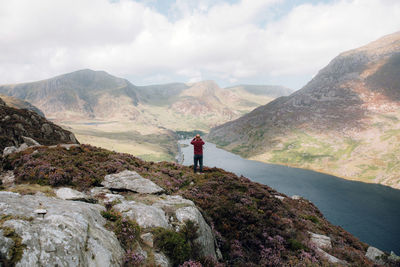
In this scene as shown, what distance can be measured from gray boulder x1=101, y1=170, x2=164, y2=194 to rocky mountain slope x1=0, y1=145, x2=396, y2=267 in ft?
0.24

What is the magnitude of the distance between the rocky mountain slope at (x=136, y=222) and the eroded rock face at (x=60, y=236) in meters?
0.02

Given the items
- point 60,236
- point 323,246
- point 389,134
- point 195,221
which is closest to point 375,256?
point 323,246

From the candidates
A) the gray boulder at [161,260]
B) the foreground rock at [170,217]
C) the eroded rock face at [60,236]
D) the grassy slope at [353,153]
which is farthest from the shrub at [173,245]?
the grassy slope at [353,153]

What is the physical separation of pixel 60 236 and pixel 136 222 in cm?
339

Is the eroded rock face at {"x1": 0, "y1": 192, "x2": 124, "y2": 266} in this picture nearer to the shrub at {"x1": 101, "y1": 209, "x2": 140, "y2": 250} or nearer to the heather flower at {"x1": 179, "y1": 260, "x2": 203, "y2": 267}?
the shrub at {"x1": 101, "y1": 209, "x2": 140, "y2": 250}

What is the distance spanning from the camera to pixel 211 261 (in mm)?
8961

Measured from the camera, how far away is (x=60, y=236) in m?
5.66

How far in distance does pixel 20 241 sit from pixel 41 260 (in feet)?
2.36

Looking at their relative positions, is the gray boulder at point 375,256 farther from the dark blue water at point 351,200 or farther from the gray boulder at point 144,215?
the dark blue water at point 351,200

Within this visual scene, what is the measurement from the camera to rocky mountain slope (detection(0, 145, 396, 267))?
5.72 m

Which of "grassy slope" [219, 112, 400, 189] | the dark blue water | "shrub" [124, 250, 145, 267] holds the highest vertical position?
"shrub" [124, 250, 145, 267]

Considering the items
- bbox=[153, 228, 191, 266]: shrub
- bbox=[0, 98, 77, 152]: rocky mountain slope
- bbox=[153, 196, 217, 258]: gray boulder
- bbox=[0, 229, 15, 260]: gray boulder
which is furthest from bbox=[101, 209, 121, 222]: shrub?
bbox=[0, 98, 77, 152]: rocky mountain slope

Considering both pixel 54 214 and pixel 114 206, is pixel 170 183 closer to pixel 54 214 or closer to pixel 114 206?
pixel 114 206

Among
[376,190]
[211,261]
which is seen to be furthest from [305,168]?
[211,261]
